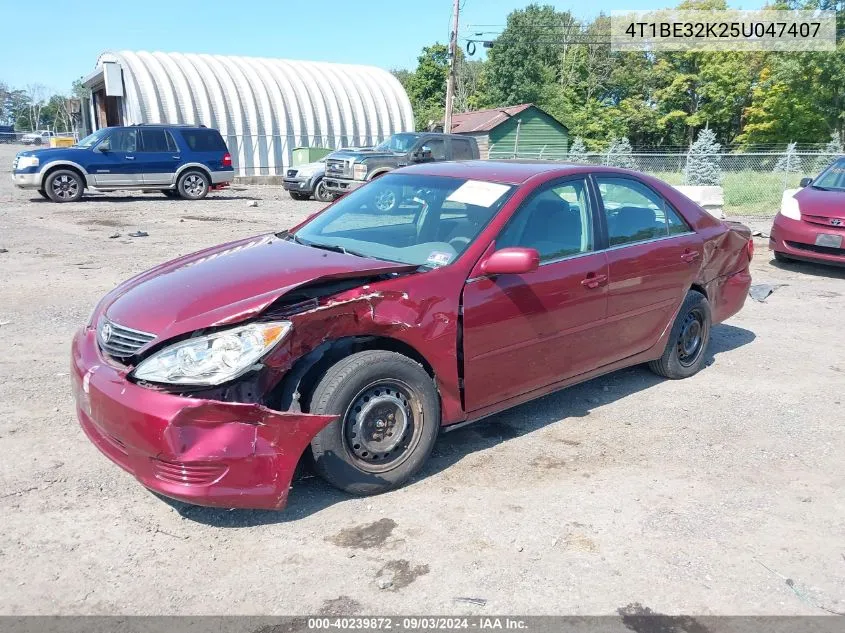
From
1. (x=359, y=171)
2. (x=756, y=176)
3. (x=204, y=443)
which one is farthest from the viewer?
(x=756, y=176)

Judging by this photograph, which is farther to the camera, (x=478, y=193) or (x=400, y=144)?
(x=400, y=144)

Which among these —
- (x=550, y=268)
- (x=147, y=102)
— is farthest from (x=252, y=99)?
(x=550, y=268)

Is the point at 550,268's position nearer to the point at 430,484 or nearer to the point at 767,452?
the point at 430,484

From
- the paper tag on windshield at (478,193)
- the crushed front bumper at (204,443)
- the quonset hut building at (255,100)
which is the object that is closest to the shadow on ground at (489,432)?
the crushed front bumper at (204,443)

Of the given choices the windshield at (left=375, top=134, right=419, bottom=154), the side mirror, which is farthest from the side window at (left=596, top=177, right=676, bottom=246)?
the windshield at (left=375, top=134, right=419, bottom=154)

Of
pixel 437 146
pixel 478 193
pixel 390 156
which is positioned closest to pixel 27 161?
pixel 390 156

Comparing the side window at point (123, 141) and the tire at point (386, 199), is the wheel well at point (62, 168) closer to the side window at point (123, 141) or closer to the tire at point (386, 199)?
the side window at point (123, 141)

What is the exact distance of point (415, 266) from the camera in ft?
12.6

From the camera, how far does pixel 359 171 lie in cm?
1744

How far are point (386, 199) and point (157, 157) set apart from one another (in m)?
15.3

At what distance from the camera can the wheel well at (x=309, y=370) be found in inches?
132

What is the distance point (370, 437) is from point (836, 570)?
87.2 inches

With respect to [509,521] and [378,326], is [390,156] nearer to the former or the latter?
[378,326]

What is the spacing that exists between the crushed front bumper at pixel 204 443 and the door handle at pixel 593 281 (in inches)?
78.9
